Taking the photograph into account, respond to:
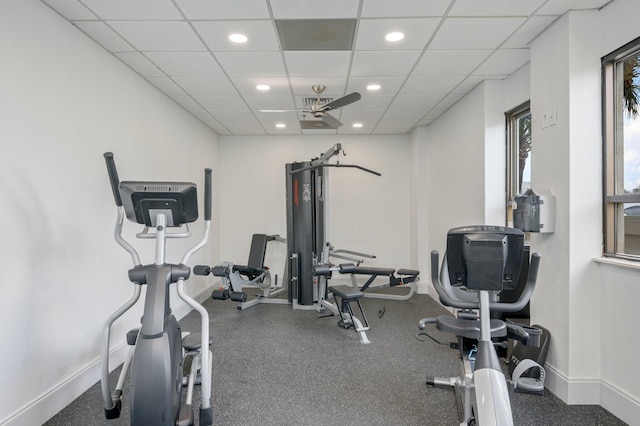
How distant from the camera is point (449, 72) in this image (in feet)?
10.9

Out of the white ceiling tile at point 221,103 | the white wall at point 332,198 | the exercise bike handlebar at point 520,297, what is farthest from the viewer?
the white wall at point 332,198

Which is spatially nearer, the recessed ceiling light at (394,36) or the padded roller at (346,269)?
the recessed ceiling light at (394,36)

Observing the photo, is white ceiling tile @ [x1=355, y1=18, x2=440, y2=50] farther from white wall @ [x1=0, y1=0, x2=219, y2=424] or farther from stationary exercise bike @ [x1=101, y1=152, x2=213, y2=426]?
white wall @ [x1=0, y1=0, x2=219, y2=424]

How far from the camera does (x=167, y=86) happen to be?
3641 mm

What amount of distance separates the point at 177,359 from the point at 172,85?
9.54 ft

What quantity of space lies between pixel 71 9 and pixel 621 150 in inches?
149

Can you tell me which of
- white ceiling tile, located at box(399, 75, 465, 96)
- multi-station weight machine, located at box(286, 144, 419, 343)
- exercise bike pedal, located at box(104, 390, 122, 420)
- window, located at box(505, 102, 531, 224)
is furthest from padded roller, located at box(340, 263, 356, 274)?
exercise bike pedal, located at box(104, 390, 122, 420)

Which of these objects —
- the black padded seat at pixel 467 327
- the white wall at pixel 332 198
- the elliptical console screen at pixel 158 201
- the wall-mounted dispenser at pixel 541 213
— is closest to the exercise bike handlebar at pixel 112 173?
the elliptical console screen at pixel 158 201

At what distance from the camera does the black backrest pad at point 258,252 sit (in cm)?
493

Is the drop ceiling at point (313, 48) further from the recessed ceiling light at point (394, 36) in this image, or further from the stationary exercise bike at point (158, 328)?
the stationary exercise bike at point (158, 328)

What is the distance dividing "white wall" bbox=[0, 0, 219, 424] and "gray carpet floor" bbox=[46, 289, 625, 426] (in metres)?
0.34

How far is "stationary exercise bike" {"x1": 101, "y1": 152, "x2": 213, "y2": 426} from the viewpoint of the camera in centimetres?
164

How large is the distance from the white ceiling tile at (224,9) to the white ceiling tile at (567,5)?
6.17 ft

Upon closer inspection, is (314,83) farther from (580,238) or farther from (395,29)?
(580,238)
